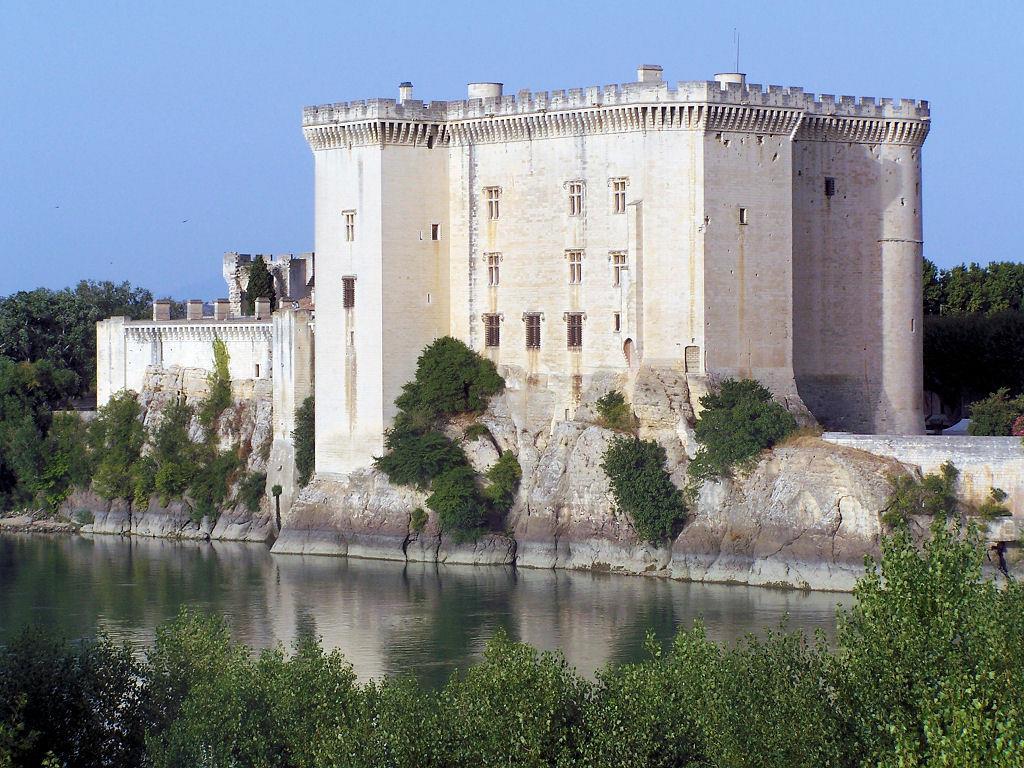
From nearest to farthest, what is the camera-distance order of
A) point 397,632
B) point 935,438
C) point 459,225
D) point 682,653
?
point 682,653
point 397,632
point 935,438
point 459,225

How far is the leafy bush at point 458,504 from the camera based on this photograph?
5144 cm

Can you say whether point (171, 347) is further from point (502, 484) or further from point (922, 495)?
point (922, 495)

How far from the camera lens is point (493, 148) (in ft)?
176

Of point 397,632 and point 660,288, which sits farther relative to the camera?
point 660,288

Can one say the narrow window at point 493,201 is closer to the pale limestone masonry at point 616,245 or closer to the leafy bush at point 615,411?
the pale limestone masonry at point 616,245

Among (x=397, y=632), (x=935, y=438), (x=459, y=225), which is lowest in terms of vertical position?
(x=397, y=632)

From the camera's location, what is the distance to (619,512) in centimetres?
4994

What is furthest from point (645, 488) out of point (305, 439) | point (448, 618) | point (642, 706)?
point (642, 706)

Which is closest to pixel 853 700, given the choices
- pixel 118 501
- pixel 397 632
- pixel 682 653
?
pixel 682 653

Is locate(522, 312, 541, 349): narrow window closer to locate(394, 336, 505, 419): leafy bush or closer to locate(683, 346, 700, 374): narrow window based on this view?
locate(394, 336, 505, 419): leafy bush

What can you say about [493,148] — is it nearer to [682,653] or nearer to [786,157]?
[786,157]

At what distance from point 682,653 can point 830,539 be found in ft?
51.6

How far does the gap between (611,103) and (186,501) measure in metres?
14.8

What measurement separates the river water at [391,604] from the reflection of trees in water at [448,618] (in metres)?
0.03
